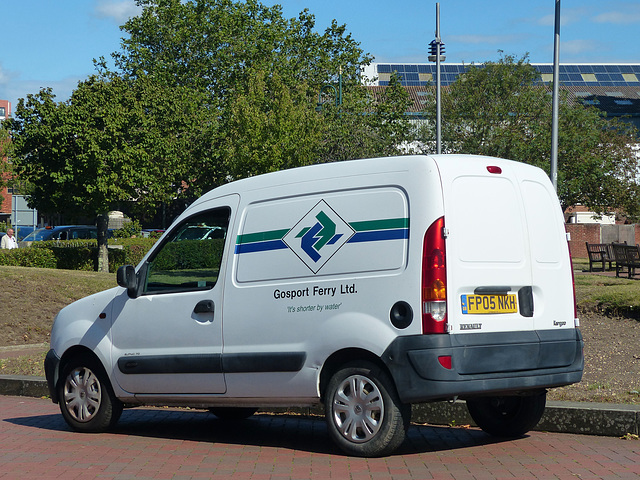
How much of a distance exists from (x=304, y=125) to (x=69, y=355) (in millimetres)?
28450

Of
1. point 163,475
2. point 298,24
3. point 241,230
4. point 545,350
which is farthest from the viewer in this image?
point 298,24

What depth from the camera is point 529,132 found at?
1558 inches

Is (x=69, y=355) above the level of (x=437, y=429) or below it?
above

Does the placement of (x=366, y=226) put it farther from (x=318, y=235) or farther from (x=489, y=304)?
(x=489, y=304)

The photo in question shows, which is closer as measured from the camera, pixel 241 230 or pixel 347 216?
pixel 347 216

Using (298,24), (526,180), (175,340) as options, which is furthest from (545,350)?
(298,24)

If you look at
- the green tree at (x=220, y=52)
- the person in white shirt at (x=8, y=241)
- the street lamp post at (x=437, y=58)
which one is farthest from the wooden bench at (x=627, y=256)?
the green tree at (x=220, y=52)

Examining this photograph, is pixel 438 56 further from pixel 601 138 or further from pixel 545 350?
pixel 545 350

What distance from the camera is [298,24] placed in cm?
5119

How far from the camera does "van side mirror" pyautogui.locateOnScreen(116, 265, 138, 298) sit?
7824mm

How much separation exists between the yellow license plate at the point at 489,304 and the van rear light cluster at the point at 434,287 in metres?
0.19

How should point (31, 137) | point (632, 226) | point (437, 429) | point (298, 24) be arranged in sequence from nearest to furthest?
1. point (437, 429)
2. point (31, 137)
3. point (632, 226)
4. point (298, 24)

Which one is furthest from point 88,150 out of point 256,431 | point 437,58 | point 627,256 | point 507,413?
point 507,413

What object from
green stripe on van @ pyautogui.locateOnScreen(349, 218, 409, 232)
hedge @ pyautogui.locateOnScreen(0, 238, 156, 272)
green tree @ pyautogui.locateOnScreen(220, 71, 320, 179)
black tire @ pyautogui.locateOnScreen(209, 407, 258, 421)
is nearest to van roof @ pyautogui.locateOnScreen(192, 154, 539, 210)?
green stripe on van @ pyautogui.locateOnScreen(349, 218, 409, 232)
